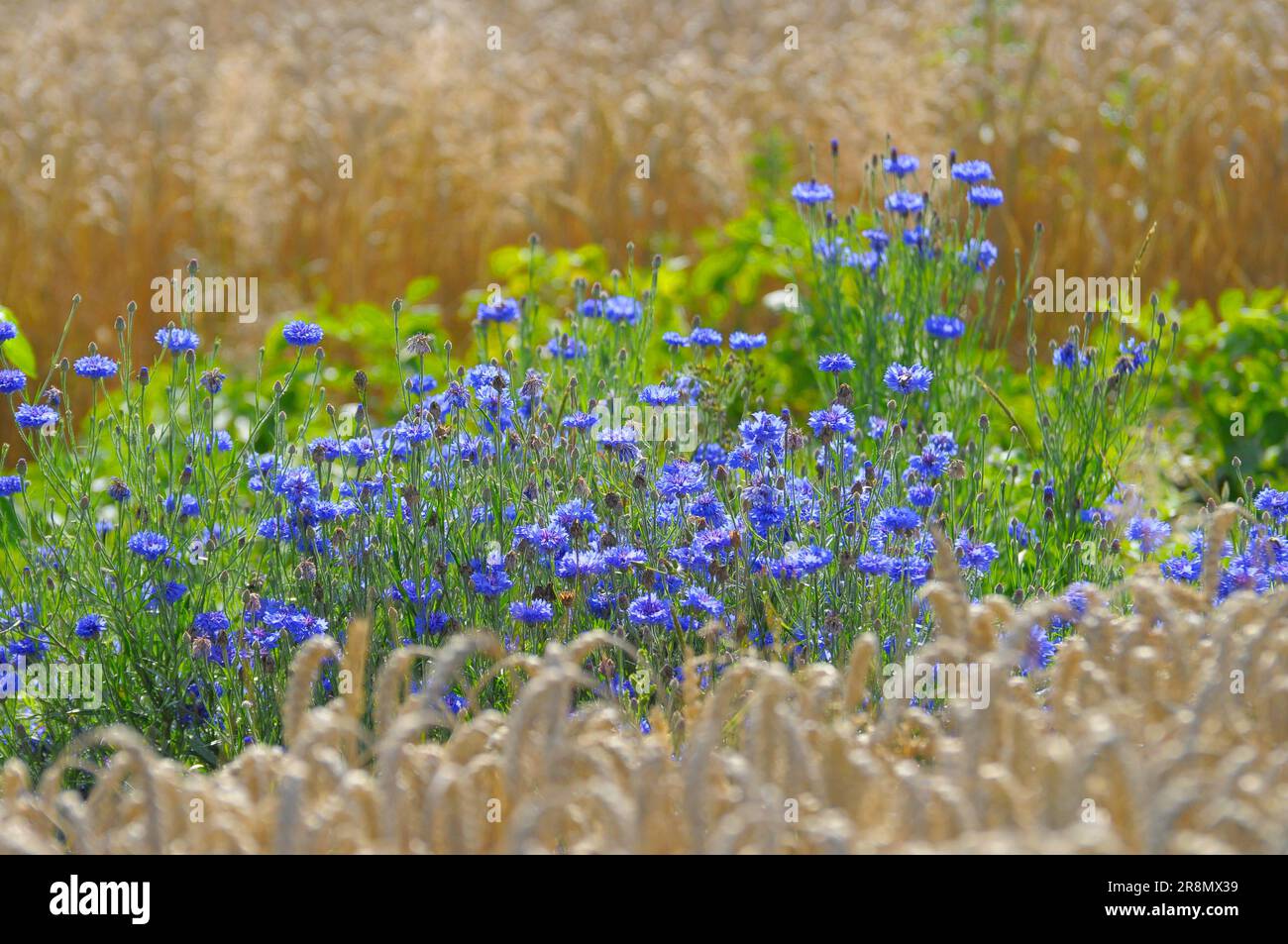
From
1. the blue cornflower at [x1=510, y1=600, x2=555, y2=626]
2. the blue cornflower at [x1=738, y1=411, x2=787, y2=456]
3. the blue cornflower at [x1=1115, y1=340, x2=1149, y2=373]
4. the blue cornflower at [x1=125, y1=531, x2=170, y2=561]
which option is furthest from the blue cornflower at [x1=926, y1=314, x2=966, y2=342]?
the blue cornflower at [x1=125, y1=531, x2=170, y2=561]

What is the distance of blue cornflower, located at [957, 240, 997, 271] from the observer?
3.86 metres

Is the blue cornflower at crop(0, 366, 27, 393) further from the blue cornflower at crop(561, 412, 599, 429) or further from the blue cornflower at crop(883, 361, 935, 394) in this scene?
the blue cornflower at crop(883, 361, 935, 394)

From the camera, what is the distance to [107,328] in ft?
22.9

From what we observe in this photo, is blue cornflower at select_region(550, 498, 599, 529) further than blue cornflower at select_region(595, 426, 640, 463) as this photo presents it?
No

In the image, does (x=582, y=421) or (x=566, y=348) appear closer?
(x=582, y=421)

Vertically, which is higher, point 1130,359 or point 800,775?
point 1130,359

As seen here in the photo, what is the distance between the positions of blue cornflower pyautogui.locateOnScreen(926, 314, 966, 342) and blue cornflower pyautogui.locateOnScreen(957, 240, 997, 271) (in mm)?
164

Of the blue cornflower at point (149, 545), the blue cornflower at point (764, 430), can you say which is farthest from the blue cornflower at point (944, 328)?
the blue cornflower at point (149, 545)

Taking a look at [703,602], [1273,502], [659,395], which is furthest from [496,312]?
[1273,502]

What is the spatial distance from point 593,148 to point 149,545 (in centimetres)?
514

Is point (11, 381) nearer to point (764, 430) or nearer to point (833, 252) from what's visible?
point (764, 430)

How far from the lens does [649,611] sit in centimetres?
284

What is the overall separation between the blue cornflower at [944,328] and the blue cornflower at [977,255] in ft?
0.54

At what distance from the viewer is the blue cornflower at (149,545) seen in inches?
112
